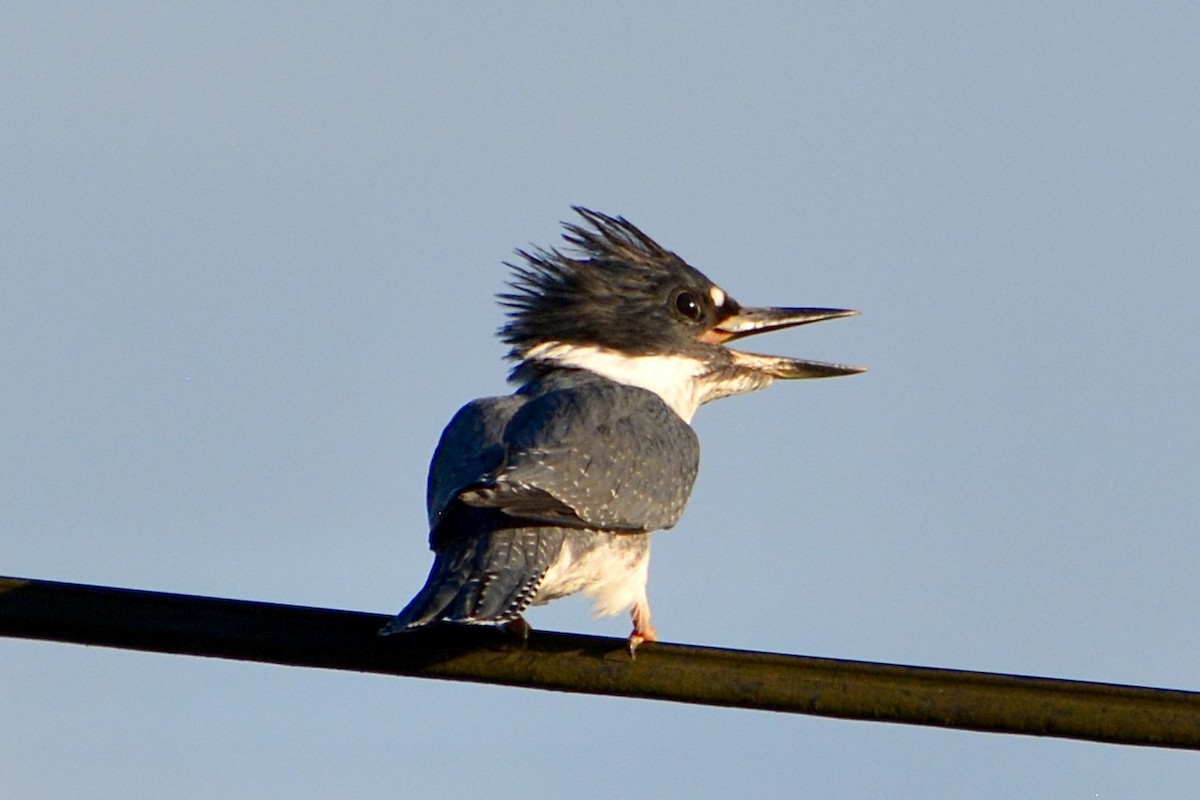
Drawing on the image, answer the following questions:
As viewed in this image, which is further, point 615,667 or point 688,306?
point 688,306

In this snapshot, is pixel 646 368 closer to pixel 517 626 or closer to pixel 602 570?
pixel 602 570

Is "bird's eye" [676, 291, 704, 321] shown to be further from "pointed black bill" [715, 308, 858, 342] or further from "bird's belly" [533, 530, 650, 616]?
"bird's belly" [533, 530, 650, 616]

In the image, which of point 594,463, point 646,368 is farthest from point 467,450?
point 646,368

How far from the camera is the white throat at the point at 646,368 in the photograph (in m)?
7.17

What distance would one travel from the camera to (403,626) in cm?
455

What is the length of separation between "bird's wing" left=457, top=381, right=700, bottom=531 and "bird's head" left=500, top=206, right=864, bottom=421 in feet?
2.29

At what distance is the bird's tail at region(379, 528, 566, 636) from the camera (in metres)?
4.94

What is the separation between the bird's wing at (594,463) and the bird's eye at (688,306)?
2.97ft

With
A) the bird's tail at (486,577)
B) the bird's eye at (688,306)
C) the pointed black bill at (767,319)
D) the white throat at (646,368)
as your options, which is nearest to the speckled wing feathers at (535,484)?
the bird's tail at (486,577)

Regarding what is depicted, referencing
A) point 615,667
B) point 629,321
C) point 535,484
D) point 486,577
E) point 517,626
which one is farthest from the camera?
point 629,321

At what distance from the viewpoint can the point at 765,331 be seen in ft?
25.5

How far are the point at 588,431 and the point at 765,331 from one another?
6.44 feet

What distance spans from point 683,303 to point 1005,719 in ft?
11.9

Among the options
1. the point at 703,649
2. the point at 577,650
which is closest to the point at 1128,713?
the point at 703,649
